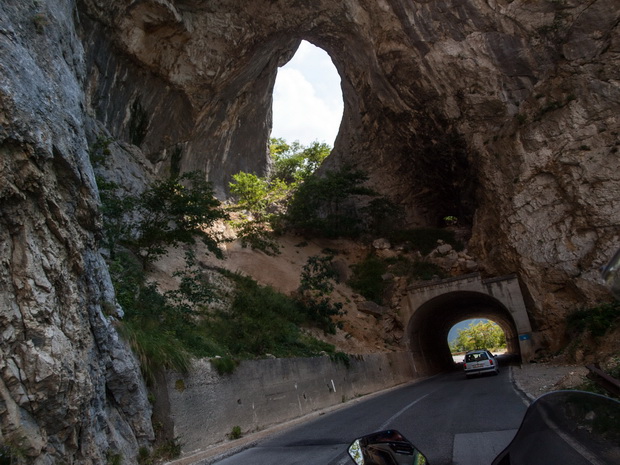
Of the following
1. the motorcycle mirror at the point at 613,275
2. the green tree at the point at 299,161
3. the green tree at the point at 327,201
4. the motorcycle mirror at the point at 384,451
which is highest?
the green tree at the point at 299,161

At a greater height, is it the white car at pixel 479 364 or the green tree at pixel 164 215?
the green tree at pixel 164 215

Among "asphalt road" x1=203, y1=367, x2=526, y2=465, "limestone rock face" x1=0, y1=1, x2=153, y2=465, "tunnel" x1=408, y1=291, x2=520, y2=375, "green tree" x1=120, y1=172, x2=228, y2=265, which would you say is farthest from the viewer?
"tunnel" x1=408, y1=291, x2=520, y2=375

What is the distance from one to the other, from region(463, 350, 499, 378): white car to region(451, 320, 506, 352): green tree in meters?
53.7

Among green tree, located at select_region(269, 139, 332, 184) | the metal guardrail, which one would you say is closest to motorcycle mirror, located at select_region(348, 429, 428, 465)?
the metal guardrail

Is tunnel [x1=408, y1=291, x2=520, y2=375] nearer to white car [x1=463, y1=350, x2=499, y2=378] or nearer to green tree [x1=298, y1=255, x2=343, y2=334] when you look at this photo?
white car [x1=463, y1=350, x2=499, y2=378]

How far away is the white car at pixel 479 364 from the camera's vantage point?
2020cm

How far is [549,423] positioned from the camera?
277cm

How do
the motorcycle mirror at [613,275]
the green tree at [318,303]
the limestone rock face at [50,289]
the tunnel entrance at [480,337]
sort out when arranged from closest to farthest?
the motorcycle mirror at [613,275] < the limestone rock face at [50,289] < the green tree at [318,303] < the tunnel entrance at [480,337]

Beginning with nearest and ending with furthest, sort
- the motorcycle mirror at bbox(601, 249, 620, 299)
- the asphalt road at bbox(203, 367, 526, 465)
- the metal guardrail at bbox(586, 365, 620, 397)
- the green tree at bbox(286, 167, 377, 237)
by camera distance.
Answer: the motorcycle mirror at bbox(601, 249, 620, 299) → the metal guardrail at bbox(586, 365, 620, 397) → the asphalt road at bbox(203, 367, 526, 465) → the green tree at bbox(286, 167, 377, 237)

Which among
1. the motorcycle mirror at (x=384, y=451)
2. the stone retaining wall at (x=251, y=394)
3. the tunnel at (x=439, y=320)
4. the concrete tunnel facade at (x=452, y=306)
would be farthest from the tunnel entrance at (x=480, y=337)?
the motorcycle mirror at (x=384, y=451)

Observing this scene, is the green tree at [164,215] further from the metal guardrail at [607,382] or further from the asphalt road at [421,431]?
the metal guardrail at [607,382]

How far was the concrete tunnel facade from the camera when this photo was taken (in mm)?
Result: 23109

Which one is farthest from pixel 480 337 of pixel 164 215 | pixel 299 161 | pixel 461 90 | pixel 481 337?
pixel 164 215

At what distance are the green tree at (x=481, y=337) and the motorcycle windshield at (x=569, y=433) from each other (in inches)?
2898
